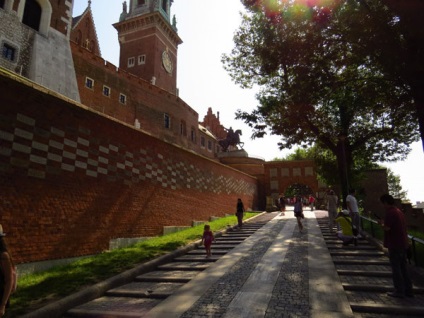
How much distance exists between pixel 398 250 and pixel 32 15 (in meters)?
23.0

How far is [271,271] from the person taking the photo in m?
7.15

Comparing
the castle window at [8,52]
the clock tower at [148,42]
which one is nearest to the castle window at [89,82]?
the castle window at [8,52]

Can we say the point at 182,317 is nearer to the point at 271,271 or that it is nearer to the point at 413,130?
the point at 271,271

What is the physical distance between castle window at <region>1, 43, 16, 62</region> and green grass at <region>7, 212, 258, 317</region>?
47.7 ft

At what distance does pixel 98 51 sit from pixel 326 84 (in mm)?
35058

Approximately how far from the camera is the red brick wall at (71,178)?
7086mm

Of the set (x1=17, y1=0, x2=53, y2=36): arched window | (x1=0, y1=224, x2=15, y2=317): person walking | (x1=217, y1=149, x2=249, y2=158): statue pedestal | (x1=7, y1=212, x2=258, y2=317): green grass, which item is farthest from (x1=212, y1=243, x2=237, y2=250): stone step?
(x1=217, y1=149, x2=249, y2=158): statue pedestal

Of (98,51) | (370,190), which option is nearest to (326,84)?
(370,190)

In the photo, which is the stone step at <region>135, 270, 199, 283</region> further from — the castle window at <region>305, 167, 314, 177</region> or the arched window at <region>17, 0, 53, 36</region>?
the castle window at <region>305, 167, 314, 177</region>

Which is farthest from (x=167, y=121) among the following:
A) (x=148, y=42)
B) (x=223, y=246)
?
(x=223, y=246)

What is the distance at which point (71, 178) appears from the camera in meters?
8.63

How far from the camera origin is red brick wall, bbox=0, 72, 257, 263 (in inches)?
279

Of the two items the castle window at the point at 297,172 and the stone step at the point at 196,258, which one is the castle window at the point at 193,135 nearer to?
the castle window at the point at 297,172

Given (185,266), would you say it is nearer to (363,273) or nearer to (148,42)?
(363,273)
